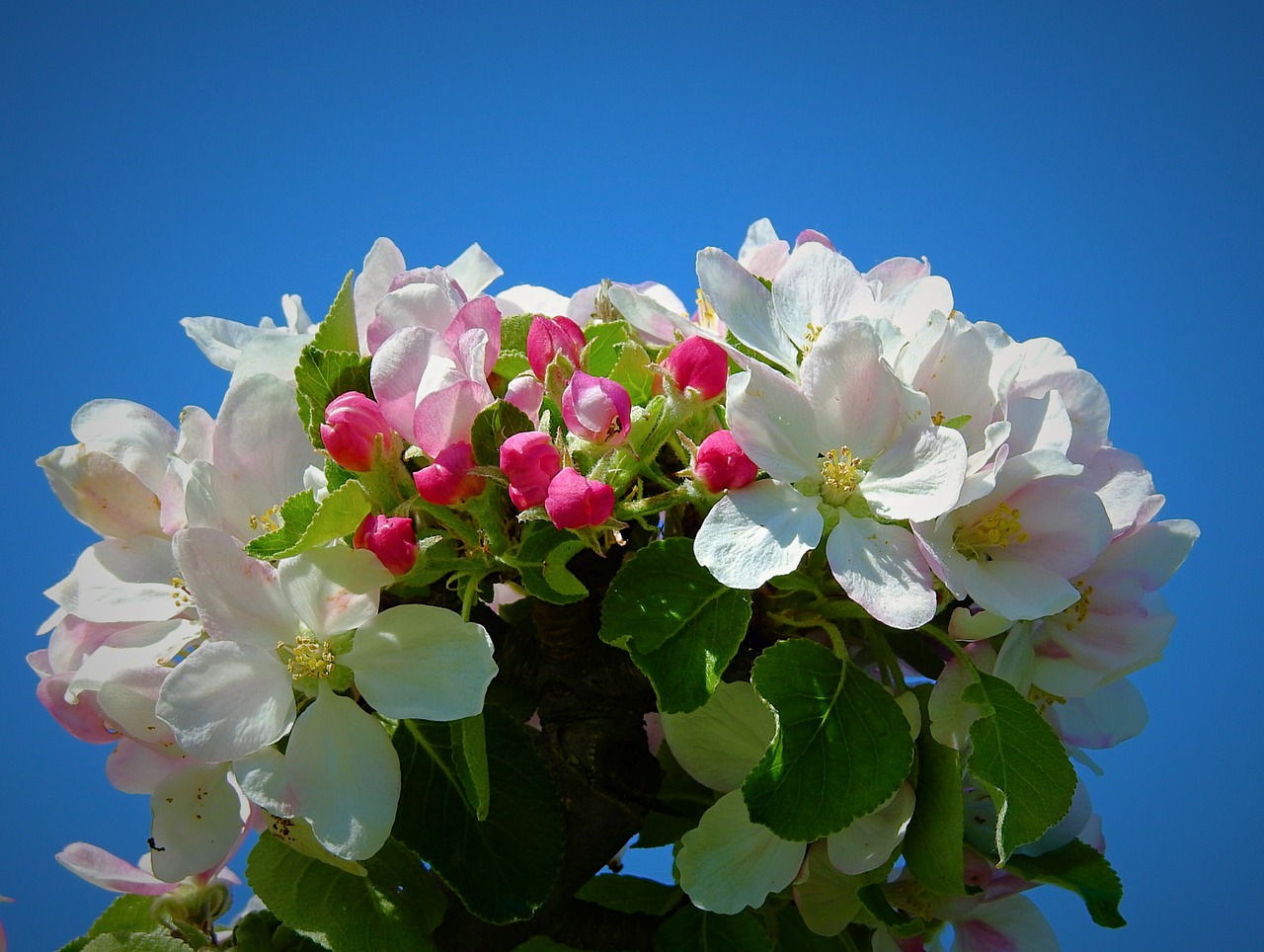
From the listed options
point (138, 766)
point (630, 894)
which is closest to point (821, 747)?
point (630, 894)

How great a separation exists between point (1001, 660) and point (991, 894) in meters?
0.22

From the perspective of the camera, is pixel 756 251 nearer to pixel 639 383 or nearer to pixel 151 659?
pixel 639 383

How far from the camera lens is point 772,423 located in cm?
56

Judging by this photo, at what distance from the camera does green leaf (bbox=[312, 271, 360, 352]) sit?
0.67 metres

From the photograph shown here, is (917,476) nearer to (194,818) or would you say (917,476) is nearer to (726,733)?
(726,733)

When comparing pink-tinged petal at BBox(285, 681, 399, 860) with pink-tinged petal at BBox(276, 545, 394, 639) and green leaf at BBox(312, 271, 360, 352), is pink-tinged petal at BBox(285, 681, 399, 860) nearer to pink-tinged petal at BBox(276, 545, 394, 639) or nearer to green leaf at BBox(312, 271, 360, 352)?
pink-tinged petal at BBox(276, 545, 394, 639)

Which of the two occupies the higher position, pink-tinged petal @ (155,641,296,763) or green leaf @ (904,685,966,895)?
pink-tinged petal @ (155,641,296,763)

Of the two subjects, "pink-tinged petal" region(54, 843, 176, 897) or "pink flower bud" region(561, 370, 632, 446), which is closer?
"pink flower bud" region(561, 370, 632, 446)

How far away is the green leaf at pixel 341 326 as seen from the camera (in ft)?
2.19

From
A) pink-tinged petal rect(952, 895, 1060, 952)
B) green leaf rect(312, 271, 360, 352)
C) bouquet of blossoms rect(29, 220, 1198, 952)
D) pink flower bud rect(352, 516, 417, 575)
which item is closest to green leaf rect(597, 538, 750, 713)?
bouquet of blossoms rect(29, 220, 1198, 952)

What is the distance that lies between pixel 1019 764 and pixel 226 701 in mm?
405

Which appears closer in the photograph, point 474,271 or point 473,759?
point 473,759

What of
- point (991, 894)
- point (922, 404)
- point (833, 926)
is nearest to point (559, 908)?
point (833, 926)

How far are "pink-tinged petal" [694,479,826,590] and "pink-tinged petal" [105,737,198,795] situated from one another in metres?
0.37
